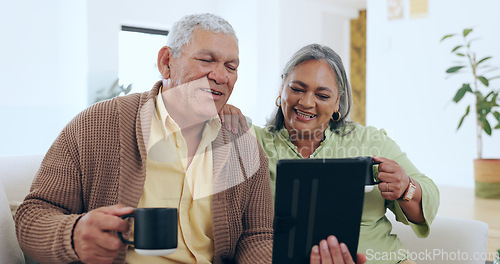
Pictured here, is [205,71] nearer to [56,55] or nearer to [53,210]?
[53,210]

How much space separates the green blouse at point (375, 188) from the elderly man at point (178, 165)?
0.31 metres

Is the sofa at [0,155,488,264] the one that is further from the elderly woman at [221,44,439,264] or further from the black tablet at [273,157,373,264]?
the black tablet at [273,157,373,264]

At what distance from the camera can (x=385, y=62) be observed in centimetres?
555

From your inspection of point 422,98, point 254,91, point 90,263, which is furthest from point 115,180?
point 254,91

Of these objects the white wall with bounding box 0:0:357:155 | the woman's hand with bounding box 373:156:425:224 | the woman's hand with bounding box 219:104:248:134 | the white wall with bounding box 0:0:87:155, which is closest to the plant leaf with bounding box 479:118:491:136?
the white wall with bounding box 0:0:357:155

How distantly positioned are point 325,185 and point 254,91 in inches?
216

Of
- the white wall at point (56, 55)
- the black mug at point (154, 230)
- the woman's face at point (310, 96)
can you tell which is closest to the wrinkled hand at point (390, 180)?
the woman's face at point (310, 96)

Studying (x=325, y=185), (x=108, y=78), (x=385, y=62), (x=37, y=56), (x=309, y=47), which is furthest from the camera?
(x=385, y=62)

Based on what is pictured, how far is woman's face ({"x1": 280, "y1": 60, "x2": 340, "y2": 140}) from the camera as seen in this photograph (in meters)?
1.72

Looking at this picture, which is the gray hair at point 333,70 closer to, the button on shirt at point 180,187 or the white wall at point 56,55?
the button on shirt at point 180,187

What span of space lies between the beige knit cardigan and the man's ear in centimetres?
6

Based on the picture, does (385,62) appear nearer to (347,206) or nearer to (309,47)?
(309,47)

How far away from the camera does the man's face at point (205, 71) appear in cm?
129

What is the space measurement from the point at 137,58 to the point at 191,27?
14.7 ft
